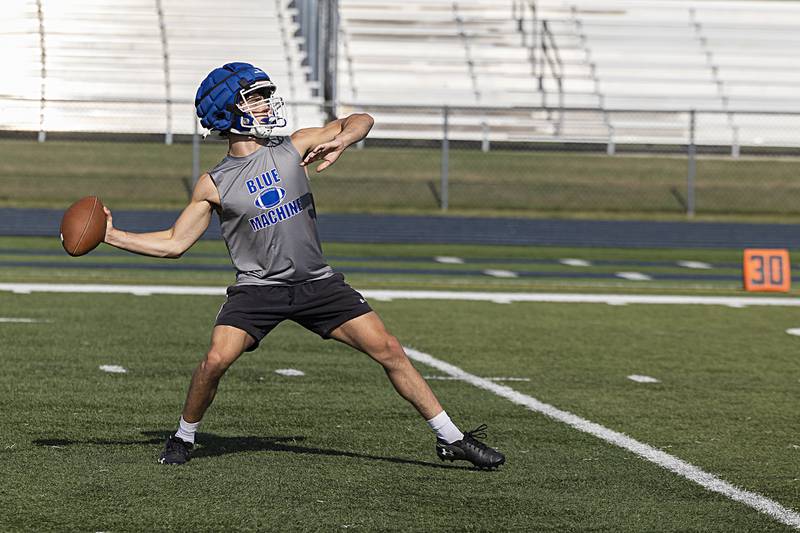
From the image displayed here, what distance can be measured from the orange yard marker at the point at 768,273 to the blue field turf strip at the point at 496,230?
207 inches

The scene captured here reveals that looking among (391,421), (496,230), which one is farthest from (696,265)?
(391,421)

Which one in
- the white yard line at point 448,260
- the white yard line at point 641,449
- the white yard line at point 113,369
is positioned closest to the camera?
the white yard line at point 641,449

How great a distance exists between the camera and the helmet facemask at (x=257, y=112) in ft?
19.7

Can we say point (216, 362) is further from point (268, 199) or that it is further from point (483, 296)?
point (483, 296)

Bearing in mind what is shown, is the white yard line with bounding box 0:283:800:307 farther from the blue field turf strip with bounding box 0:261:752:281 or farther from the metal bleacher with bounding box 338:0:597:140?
the metal bleacher with bounding box 338:0:597:140

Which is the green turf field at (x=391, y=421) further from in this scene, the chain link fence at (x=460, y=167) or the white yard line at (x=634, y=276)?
the chain link fence at (x=460, y=167)

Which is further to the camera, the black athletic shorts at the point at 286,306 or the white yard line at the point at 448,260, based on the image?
the white yard line at the point at 448,260

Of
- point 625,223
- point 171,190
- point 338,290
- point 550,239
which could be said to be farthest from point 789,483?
point 171,190

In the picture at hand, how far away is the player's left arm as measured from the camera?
239 inches

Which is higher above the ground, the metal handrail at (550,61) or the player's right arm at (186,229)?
the metal handrail at (550,61)

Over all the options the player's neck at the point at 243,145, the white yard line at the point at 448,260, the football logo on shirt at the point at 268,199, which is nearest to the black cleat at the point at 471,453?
the football logo on shirt at the point at 268,199

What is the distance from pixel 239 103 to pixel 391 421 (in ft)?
6.86

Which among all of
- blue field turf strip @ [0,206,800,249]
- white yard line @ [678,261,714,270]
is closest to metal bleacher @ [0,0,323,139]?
blue field turf strip @ [0,206,800,249]

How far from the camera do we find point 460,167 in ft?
81.6
